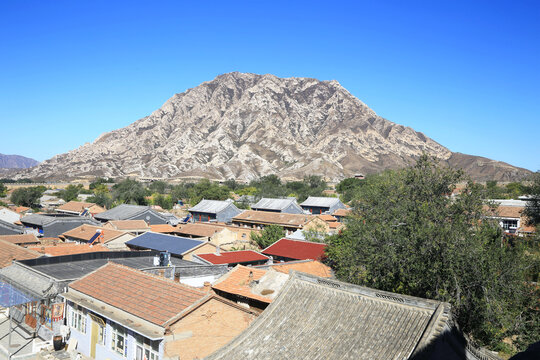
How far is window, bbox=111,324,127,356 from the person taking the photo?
1565cm

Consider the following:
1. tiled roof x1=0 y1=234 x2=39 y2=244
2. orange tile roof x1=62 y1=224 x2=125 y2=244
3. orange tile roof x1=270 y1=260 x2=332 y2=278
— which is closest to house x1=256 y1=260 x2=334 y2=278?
orange tile roof x1=270 y1=260 x2=332 y2=278

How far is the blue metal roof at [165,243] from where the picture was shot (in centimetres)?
3331

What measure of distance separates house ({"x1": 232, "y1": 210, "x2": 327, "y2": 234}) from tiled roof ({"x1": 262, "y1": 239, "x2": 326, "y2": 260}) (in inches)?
496

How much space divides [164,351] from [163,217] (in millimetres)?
50556

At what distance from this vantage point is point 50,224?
161 feet

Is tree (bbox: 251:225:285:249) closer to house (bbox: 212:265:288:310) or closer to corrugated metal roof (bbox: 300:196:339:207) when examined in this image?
house (bbox: 212:265:288:310)

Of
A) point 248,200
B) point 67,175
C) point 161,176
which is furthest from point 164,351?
point 67,175

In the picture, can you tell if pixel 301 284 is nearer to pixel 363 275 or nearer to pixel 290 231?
pixel 363 275

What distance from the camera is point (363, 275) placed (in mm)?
20719

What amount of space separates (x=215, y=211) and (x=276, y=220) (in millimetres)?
14609

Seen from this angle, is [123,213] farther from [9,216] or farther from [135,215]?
[9,216]

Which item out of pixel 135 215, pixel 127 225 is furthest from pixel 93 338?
pixel 135 215

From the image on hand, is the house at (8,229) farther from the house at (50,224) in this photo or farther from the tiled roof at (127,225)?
the tiled roof at (127,225)

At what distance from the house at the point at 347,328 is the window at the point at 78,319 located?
365 inches
